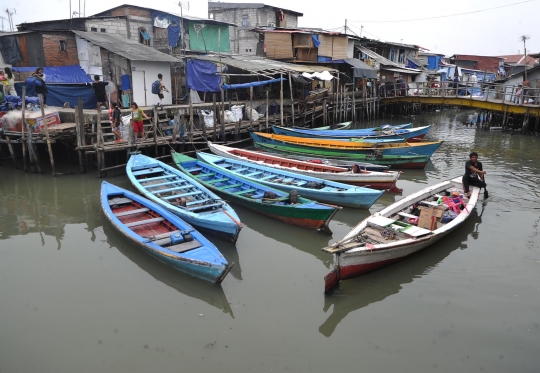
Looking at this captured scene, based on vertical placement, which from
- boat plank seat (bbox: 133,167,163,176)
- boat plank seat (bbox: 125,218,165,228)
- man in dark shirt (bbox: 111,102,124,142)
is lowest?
boat plank seat (bbox: 125,218,165,228)

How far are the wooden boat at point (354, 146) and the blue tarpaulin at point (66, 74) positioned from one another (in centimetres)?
910

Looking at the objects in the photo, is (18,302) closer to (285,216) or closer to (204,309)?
(204,309)

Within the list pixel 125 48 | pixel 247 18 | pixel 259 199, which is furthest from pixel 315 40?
pixel 259 199

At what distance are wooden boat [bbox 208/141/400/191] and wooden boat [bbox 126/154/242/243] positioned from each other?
2906mm

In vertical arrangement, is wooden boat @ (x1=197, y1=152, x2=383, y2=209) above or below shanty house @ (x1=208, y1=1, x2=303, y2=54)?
below

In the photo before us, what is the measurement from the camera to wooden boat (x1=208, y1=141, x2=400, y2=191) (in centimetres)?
1088

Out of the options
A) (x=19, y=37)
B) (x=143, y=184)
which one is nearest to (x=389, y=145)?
(x=143, y=184)

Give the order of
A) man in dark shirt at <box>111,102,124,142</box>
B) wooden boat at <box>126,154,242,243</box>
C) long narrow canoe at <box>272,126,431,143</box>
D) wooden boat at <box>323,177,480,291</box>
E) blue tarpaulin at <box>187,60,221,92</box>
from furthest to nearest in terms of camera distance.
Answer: blue tarpaulin at <box>187,60,221,92</box> < long narrow canoe at <box>272,126,431,143</box> < man in dark shirt at <box>111,102,124,142</box> < wooden boat at <box>126,154,242,243</box> < wooden boat at <box>323,177,480,291</box>

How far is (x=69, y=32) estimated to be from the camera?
18.6 meters

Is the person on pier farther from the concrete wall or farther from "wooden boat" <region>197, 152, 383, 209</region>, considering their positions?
the concrete wall

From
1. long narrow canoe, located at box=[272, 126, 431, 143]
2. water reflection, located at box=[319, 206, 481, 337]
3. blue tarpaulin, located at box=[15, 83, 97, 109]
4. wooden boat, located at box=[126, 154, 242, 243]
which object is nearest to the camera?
water reflection, located at box=[319, 206, 481, 337]

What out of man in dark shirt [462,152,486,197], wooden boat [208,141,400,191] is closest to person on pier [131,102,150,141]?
wooden boat [208,141,400,191]

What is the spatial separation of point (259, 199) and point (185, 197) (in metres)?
1.80

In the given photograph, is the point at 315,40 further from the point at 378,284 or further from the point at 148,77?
the point at 378,284
